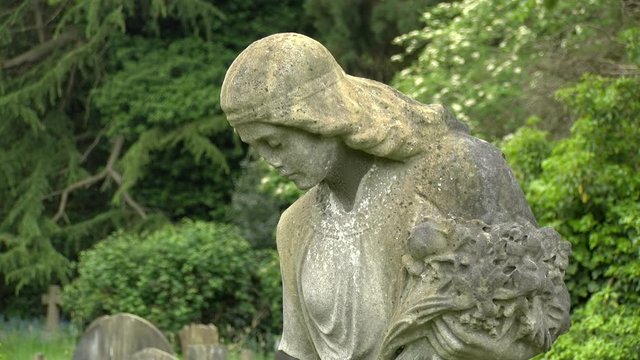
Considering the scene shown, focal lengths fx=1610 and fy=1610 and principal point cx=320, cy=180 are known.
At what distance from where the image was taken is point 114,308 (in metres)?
14.8

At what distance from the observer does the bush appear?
14727 millimetres

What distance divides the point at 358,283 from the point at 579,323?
5146mm

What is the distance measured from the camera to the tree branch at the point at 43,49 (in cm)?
2186

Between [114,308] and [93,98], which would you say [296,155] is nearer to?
[114,308]

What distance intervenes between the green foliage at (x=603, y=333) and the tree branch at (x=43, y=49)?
13.8 m

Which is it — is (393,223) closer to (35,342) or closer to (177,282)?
(177,282)

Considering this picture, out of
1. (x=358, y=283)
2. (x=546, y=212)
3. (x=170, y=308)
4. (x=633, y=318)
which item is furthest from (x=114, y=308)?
(x=358, y=283)

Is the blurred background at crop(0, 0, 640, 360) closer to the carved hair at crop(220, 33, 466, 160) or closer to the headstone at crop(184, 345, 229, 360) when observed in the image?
the headstone at crop(184, 345, 229, 360)

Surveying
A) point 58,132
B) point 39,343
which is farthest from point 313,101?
point 58,132

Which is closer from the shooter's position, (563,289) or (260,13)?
(563,289)

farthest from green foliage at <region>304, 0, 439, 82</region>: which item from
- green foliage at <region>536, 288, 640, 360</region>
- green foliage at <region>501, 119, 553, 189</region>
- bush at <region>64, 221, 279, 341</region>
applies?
green foliage at <region>536, 288, 640, 360</region>

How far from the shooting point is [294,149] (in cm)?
411

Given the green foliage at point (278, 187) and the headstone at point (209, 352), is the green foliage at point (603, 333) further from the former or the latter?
the green foliage at point (278, 187)

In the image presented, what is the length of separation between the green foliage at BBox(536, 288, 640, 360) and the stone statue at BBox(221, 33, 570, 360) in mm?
4678
